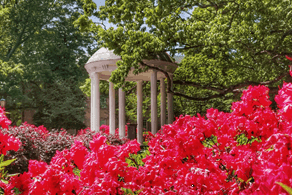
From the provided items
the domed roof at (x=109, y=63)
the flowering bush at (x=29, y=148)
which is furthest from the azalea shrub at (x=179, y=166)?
the domed roof at (x=109, y=63)

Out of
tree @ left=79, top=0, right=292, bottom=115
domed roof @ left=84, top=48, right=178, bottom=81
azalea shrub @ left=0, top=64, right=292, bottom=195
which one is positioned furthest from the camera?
domed roof @ left=84, top=48, right=178, bottom=81

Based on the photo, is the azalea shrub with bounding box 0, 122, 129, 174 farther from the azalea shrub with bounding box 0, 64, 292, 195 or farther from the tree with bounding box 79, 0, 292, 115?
the azalea shrub with bounding box 0, 64, 292, 195

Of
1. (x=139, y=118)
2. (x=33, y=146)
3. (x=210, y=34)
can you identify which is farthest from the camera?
(x=139, y=118)

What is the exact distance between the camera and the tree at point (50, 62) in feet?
81.0

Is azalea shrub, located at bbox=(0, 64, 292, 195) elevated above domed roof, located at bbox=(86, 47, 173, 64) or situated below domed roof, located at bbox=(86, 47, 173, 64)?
below

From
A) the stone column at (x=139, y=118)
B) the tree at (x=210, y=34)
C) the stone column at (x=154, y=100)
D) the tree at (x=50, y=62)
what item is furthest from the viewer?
the tree at (x=50, y=62)

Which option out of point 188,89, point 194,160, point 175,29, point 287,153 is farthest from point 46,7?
point 287,153

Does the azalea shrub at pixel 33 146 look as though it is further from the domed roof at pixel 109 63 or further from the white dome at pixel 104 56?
the white dome at pixel 104 56

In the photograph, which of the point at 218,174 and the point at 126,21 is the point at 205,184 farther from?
the point at 126,21

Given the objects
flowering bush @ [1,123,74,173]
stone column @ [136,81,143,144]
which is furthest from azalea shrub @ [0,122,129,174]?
stone column @ [136,81,143,144]

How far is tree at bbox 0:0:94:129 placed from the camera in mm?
24703

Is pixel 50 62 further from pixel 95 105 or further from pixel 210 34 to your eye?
pixel 210 34

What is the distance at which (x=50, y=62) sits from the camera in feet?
87.9

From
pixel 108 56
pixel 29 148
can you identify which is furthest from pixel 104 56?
pixel 29 148
